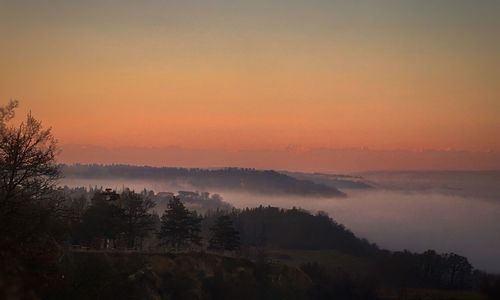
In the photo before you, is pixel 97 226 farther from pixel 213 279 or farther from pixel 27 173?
pixel 27 173

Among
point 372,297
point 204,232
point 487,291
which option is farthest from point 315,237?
point 487,291

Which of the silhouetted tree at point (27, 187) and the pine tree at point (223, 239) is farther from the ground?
the silhouetted tree at point (27, 187)

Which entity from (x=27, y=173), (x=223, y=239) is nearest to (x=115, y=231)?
(x=223, y=239)

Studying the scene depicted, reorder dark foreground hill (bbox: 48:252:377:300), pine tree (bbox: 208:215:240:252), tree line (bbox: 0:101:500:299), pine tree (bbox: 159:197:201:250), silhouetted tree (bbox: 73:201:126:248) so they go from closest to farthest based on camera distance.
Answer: tree line (bbox: 0:101:500:299)
dark foreground hill (bbox: 48:252:377:300)
silhouetted tree (bbox: 73:201:126:248)
pine tree (bbox: 159:197:201:250)
pine tree (bbox: 208:215:240:252)

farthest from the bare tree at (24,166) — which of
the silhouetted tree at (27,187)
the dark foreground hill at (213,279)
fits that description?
the dark foreground hill at (213,279)

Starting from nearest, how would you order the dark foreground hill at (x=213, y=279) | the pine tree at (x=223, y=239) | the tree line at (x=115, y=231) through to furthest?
1. the tree line at (x=115, y=231)
2. the dark foreground hill at (x=213, y=279)
3. the pine tree at (x=223, y=239)

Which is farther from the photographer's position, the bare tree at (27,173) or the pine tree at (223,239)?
the pine tree at (223,239)

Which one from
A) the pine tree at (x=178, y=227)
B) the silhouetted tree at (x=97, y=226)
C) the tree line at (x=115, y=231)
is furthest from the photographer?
the pine tree at (x=178, y=227)

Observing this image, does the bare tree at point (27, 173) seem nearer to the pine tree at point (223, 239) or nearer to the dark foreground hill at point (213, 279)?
the dark foreground hill at point (213, 279)

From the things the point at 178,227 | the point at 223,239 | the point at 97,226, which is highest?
the point at 97,226

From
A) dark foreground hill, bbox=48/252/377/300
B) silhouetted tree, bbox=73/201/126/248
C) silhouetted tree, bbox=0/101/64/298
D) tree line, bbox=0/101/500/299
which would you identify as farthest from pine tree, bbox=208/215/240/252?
silhouetted tree, bbox=0/101/64/298

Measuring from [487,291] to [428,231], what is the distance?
5149 inches

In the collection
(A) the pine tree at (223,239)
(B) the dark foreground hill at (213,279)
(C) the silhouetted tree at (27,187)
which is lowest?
(B) the dark foreground hill at (213,279)

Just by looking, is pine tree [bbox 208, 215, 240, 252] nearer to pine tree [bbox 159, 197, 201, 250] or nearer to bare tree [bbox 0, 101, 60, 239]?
pine tree [bbox 159, 197, 201, 250]
